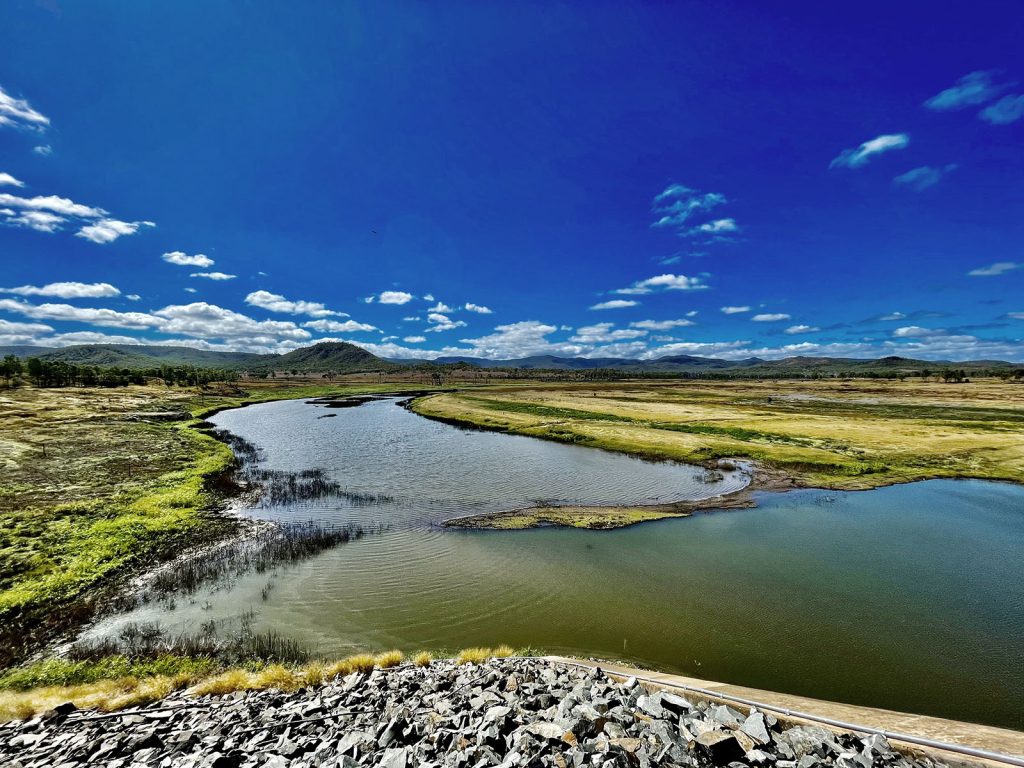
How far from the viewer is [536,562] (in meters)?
21.3

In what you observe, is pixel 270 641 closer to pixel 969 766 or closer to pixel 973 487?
pixel 969 766

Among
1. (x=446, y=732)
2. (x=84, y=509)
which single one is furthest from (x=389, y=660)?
(x=84, y=509)

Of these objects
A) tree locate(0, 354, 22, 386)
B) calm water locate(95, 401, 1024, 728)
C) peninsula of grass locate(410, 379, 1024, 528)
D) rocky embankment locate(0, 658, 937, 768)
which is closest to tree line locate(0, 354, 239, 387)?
tree locate(0, 354, 22, 386)

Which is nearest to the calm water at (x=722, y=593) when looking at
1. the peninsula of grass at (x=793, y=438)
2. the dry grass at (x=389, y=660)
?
the dry grass at (x=389, y=660)

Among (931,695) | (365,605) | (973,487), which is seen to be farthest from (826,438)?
(365,605)

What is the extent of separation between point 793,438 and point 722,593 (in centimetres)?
4419

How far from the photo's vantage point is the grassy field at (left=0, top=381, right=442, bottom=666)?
16172 mm

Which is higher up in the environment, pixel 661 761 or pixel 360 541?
pixel 661 761

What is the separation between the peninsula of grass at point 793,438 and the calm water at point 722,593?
3944 mm

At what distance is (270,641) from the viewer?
14641mm

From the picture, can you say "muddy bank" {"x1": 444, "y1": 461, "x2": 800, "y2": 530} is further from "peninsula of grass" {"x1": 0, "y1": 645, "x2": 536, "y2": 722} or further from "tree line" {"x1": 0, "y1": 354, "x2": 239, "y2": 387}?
"tree line" {"x1": 0, "y1": 354, "x2": 239, "y2": 387}

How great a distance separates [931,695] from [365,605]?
756 inches

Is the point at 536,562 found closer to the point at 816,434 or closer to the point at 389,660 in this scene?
the point at 389,660

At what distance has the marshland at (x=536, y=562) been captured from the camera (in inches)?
555
